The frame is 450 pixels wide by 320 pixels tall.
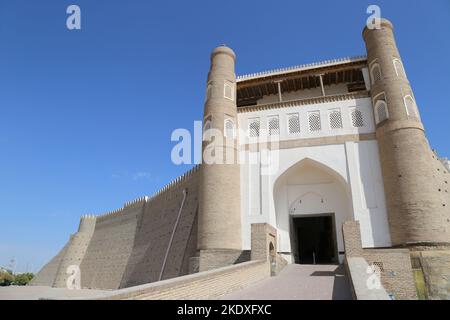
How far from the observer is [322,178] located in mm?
11672

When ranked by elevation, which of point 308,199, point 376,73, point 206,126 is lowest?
point 308,199

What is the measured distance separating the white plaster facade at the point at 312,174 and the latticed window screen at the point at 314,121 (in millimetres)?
81

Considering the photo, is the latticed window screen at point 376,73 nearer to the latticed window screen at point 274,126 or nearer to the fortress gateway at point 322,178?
the fortress gateway at point 322,178

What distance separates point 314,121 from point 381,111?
7.05 feet

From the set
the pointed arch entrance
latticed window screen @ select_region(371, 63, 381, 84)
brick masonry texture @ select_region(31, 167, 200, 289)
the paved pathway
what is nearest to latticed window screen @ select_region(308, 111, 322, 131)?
the pointed arch entrance

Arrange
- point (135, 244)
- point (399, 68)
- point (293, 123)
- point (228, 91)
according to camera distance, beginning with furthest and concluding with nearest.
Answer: point (135, 244)
point (228, 91)
point (293, 123)
point (399, 68)

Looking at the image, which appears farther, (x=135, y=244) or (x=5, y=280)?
(x=5, y=280)

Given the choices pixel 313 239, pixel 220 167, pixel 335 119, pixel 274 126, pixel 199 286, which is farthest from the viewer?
pixel 313 239

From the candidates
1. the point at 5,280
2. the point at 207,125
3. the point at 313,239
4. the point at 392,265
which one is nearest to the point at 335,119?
the point at 207,125

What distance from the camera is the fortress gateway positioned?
884cm

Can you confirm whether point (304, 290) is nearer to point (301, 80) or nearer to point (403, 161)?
point (403, 161)

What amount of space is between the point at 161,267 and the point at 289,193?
669cm

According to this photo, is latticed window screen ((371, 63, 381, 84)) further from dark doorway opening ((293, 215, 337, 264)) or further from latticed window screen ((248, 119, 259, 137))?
dark doorway opening ((293, 215, 337, 264))

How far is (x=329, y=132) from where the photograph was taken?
449 inches
